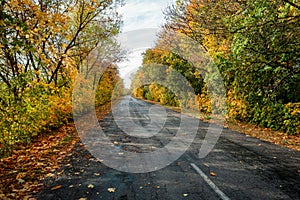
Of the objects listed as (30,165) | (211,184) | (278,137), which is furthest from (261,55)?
(30,165)

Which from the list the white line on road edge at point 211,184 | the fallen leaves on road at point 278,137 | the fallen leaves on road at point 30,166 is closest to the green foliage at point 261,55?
the fallen leaves on road at point 278,137

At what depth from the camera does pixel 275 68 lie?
11000 mm

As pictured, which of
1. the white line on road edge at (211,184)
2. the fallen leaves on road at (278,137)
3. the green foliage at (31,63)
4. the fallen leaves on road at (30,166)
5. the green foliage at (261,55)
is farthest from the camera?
the green foliage at (261,55)

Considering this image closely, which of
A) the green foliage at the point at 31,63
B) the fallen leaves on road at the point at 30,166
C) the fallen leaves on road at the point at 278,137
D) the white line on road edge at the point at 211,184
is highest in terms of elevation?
the green foliage at the point at 31,63

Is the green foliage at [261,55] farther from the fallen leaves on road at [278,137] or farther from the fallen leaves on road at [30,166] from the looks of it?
the fallen leaves on road at [30,166]

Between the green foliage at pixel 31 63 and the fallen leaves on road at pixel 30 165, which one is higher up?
the green foliage at pixel 31 63

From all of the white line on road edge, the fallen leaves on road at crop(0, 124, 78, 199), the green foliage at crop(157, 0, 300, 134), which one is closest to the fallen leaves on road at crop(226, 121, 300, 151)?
the green foliage at crop(157, 0, 300, 134)

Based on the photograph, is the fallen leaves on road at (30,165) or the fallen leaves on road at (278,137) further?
the fallen leaves on road at (278,137)

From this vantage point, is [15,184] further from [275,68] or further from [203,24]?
[203,24]

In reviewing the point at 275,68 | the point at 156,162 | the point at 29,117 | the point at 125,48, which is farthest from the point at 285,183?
the point at 125,48

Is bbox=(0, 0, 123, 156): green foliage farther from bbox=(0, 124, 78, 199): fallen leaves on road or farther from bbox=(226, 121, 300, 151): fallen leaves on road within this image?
bbox=(226, 121, 300, 151): fallen leaves on road

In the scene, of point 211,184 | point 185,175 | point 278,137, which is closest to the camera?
point 211,184

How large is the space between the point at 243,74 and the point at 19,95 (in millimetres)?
10531

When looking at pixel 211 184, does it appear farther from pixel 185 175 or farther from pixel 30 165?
pixel 30 165
